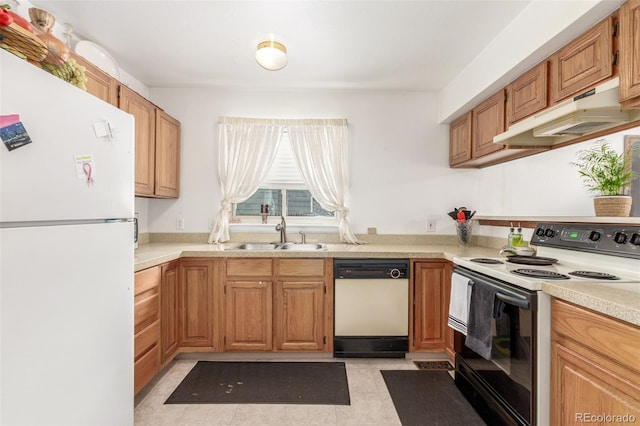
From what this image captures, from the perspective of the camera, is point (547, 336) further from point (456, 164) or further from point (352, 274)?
point (456, 164)

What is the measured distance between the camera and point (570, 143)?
1977mm

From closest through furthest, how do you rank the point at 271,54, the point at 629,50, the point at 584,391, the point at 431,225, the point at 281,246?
the point at 584,391 → the point at 629,50 → the point at 271,54 → the point at 281,246 → the point at 431,225

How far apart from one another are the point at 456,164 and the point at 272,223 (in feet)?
6.24

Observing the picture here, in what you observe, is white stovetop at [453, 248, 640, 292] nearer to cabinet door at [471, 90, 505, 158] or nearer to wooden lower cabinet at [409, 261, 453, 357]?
wooden lower cabinet at [409, 261, 453, 357]

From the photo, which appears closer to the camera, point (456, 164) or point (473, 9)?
point (473, 9)

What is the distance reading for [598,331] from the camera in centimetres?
111

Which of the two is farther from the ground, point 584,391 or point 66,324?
point 66,324

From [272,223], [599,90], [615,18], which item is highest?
[615,18]

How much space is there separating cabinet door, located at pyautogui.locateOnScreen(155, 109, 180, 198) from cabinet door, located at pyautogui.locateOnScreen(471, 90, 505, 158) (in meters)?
2.70

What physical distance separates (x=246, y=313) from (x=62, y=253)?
165 cm

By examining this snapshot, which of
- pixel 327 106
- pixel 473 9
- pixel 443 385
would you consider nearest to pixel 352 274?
pixel 443 385

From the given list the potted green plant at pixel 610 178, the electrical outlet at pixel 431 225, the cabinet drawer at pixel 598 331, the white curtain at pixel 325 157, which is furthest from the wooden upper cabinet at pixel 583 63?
the white curtain at pixel 325 157

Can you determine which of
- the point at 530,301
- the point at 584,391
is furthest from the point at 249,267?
the point at 584,391

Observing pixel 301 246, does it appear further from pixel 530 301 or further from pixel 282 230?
pixel 530 301
